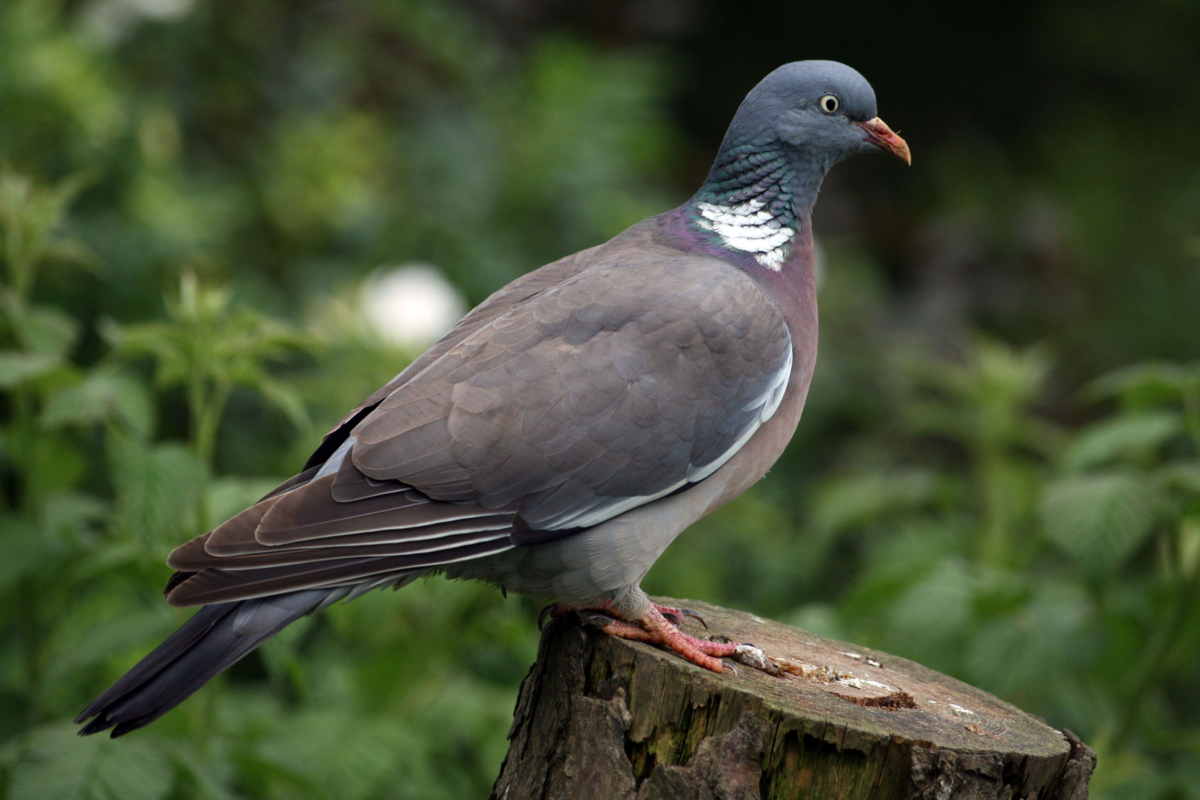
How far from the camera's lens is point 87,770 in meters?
2.91

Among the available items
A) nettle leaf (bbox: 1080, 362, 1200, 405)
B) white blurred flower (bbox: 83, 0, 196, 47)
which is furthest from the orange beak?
white blurred flower (bbox: 83, 0, 196, 47)

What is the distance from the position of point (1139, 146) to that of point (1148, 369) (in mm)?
6071

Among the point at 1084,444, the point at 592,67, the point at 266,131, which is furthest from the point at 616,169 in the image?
the point at 1084,444

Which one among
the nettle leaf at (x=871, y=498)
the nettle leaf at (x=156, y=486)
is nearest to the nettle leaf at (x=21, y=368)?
the nettle leaf at (x=156, y=486)

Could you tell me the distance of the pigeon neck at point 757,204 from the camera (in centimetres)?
330

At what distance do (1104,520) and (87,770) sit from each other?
291cm

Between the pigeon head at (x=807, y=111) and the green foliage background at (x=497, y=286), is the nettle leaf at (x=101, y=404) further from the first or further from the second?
the pigeon head at (x=807, y=111)

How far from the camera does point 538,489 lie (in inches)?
109

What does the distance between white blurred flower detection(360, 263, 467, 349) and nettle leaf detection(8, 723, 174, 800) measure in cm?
212

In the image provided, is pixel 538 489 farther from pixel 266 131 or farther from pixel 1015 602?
pixel 266 131

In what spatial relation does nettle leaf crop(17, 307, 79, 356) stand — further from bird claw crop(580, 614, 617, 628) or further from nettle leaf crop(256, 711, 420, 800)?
bird claw crop(580, 614, 617, 628)

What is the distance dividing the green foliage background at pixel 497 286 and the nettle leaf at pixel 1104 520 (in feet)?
0.04

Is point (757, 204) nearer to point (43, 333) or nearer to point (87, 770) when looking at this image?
point (43, 333)

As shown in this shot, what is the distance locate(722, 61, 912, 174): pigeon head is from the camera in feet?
10.9
